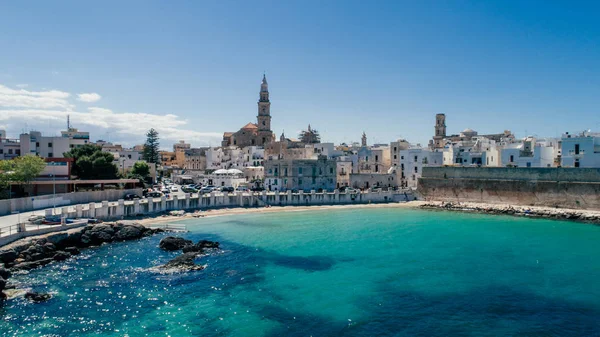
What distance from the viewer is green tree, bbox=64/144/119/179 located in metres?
52.1

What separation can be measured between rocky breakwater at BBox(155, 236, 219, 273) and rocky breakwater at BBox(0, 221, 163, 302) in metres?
4.96

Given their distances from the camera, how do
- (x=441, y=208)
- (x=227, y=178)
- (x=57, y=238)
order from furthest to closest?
(x=227, y=178)
(x=441, y=208)
(x=57, y=238)

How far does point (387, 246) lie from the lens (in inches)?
1297

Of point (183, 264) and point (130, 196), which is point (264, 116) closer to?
point (130, 196)

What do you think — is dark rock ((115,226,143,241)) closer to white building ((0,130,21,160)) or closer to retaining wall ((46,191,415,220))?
retaining wall ((46,191,415,220))

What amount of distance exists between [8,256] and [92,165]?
2883cm

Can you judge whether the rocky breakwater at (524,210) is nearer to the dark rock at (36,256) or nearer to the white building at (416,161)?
the white building at (416,161)

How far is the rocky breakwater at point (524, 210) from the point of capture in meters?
44.7

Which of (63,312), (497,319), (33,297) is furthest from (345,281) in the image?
(33,297)

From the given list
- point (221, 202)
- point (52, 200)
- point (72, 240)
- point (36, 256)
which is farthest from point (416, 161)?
point (36, 256)

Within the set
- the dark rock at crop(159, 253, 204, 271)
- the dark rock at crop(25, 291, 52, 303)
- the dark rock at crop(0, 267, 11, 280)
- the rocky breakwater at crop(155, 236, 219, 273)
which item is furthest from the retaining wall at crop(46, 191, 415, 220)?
the dark rock at crop(25, 291, 52, 303)

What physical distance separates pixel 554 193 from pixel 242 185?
44.8 m

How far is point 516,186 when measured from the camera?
5441cm

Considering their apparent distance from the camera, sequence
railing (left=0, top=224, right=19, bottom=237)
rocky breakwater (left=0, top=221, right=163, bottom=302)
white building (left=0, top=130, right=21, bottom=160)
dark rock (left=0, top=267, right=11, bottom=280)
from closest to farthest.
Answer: dark rock (left=0, top=267, right=11, bottom=280) < rocky breakwater (left=0, top=221, right=163, bottom=302) < railing (left=0, top=224, right=19, bottom=237) < white building (left=0, top=130, right=21, bottom=160)
